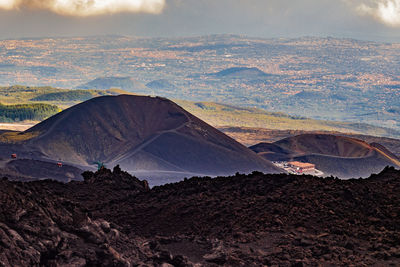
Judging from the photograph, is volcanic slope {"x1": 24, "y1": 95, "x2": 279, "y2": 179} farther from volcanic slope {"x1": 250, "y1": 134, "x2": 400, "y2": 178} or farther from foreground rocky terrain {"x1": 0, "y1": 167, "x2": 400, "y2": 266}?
foreground rocky terrain {"x1": 0, "y1": 167, "x2": 400, "y2": 266}

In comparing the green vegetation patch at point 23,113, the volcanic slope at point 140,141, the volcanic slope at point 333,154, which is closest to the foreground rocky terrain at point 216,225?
the volcanic slope at point 140,141

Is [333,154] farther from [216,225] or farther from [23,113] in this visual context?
[216,225]

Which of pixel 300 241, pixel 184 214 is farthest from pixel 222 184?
pixel 300 241

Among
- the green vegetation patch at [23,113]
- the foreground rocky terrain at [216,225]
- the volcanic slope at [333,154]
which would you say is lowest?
the green vegetation patch at [23,113]

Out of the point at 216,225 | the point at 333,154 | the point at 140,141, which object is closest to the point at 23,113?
the point at 140,141

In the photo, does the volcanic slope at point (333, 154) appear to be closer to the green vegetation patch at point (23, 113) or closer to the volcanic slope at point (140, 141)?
the volcanic slope at point (140, 141)

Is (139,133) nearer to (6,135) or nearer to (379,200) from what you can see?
(6,135)

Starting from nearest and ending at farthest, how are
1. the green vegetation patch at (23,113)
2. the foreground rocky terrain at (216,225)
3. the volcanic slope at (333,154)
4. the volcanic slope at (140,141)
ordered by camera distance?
the foreground rocky terrain at (216,225) → the volcanic slope at (140,141) → the volcanic slope at (333,154) → the green vegetation patch at (23,113)
